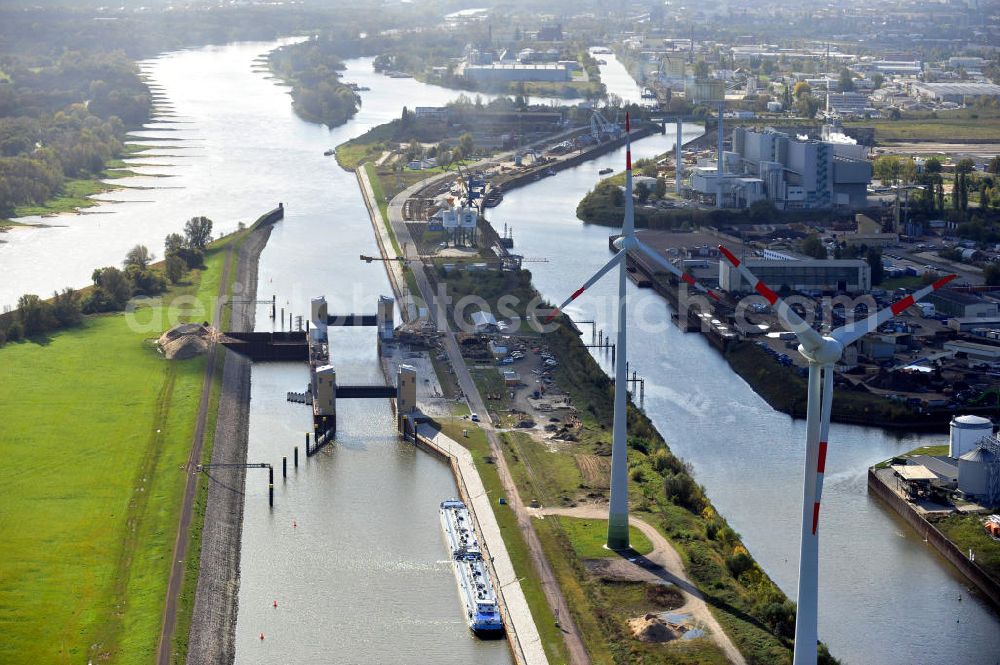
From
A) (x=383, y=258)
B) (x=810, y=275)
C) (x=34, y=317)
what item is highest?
(x=34, y=317)

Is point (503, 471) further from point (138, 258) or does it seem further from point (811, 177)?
point (811, 177)

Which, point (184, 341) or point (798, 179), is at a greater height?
point (184, 341)

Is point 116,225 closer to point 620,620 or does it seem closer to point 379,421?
point 379,421

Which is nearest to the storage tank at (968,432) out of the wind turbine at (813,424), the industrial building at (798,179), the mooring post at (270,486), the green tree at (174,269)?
the wind turbine at (813,424)

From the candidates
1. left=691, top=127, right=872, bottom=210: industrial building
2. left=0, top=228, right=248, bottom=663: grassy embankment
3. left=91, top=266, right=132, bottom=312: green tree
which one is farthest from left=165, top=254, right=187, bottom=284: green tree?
left=691, top=127, right=872, bottom=210: industrial building

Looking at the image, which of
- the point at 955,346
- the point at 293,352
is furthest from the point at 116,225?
the point at 955,346

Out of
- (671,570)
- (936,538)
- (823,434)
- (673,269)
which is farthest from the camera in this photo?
(936,538)

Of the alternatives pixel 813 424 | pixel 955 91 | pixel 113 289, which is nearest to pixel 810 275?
pixel 113 289

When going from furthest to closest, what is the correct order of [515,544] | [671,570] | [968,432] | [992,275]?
[992,275]
[968,432]
[515,544]
[671,570]
